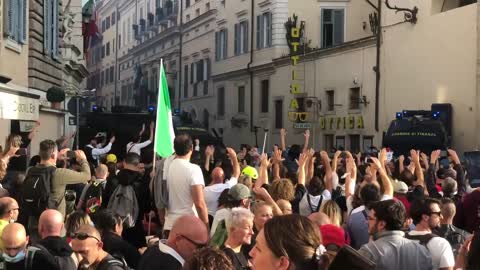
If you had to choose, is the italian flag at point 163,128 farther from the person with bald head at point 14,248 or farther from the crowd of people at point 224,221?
the person with bald head at point 14,248

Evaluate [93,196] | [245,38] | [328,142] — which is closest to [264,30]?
[245,38]

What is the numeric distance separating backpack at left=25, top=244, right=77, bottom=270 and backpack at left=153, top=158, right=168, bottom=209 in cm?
232

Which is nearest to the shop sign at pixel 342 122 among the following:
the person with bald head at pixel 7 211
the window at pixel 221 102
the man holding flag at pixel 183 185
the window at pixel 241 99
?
the window at pixel 241 99

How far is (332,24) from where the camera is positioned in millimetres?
37906

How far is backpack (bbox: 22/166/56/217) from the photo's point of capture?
859 cm

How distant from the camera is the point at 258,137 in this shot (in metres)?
40.5

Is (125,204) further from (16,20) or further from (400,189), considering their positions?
(16,20)

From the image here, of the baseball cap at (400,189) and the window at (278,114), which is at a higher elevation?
the window at (278,114)

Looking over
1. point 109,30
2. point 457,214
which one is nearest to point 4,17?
point 457,214

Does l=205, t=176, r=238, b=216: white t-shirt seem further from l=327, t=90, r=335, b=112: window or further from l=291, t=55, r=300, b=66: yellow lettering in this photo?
l=291, t=55, r=300, b=66: yellow lettering

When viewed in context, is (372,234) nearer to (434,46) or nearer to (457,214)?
(457,214)

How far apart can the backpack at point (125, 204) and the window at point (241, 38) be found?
3372cm

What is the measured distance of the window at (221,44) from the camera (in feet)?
148

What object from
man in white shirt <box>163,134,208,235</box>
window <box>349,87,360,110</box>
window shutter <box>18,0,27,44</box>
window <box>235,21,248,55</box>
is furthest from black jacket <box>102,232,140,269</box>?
window <box>235,21,248,55</box>
